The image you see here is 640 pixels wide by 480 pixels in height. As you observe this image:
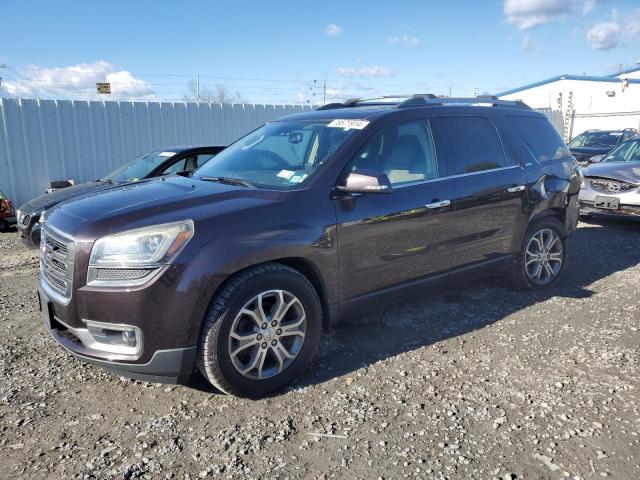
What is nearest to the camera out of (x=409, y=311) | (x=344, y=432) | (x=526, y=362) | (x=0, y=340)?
(x=344, y=432)

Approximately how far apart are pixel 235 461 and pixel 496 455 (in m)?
1.37

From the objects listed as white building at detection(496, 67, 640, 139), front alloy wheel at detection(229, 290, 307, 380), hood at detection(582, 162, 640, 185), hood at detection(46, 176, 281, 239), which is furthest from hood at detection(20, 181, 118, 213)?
white building at detection(496, 67, 640, 139)

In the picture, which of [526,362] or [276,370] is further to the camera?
[526,362]

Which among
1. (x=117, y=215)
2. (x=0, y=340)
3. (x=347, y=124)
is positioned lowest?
(x=0, y=340)

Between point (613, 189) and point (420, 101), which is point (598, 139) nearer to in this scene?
point (613, 189)

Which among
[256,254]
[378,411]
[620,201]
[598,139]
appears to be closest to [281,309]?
[256,254]

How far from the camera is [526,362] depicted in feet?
12.3

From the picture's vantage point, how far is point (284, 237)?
323cm

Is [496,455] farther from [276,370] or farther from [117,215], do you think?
[117,215]

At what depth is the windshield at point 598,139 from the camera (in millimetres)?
15645

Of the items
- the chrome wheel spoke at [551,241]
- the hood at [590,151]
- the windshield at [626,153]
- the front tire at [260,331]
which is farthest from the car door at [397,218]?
the hood at [590,151]

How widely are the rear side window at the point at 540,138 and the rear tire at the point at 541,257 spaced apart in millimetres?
668

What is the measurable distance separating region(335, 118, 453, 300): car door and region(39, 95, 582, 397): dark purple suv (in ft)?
0.04

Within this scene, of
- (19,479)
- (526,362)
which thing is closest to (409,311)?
(526,362)
